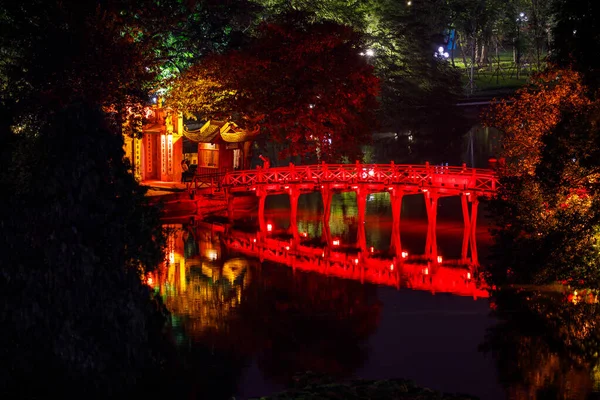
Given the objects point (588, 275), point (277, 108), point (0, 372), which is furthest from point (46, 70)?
point (588, 275)

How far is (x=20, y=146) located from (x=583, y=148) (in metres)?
15.0

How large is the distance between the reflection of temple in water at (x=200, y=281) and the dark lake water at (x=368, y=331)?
59mm

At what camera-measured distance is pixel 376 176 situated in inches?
1506

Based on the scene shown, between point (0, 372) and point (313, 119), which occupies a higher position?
point (313, 119)

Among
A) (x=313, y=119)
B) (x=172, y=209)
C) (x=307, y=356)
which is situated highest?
(x=313, y=119)

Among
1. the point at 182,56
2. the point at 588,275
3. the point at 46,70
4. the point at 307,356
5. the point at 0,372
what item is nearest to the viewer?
the point at 0,372

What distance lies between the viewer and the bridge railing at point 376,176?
115 feet

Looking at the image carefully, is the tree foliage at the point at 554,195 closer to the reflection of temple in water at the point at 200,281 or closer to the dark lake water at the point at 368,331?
the dark lake water at the point at 368,331

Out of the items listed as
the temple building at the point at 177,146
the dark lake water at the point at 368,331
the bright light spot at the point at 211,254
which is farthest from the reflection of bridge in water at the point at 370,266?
the temple building at the point at 177,146

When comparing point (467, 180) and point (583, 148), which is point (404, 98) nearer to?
point (467, 180)

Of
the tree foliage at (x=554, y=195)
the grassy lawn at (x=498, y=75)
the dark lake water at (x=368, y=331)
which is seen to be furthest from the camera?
the grassy lawn at (x=498, y=75)

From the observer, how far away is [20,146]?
1800 centimetres

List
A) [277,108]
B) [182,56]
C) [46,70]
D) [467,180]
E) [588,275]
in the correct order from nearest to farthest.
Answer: [588,275] < [46,70] < [467,180] < [277,108] < [182,56]

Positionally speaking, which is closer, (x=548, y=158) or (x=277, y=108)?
(x=548, y=158)
